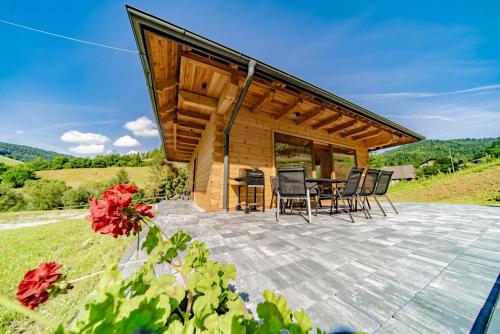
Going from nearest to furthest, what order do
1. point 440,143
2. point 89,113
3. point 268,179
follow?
1. point 268,179
2. point 89,113
3. point 440,143

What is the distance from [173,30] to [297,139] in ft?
15.2

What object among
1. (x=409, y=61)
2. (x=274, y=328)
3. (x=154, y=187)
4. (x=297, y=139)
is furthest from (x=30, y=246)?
(x=409, y=61)

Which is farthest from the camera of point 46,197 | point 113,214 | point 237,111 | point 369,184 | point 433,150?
point 433,150

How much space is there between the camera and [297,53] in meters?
8.62

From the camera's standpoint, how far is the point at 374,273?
1277 mm

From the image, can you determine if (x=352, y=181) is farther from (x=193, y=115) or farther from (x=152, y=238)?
(x=193, y=115)

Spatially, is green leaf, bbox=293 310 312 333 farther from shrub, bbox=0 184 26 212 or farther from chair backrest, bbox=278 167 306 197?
shrub, bbox=0 184 26 212

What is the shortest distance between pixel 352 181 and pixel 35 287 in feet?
12.7

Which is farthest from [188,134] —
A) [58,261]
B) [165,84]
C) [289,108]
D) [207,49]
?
[58,261]

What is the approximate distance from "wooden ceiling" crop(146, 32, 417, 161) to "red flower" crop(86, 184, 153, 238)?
2694mm

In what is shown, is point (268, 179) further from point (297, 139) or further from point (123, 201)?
point (123, 201)

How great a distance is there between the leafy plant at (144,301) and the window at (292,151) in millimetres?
4961

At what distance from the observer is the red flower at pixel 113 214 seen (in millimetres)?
661

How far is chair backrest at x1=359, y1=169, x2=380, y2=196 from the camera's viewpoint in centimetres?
363
